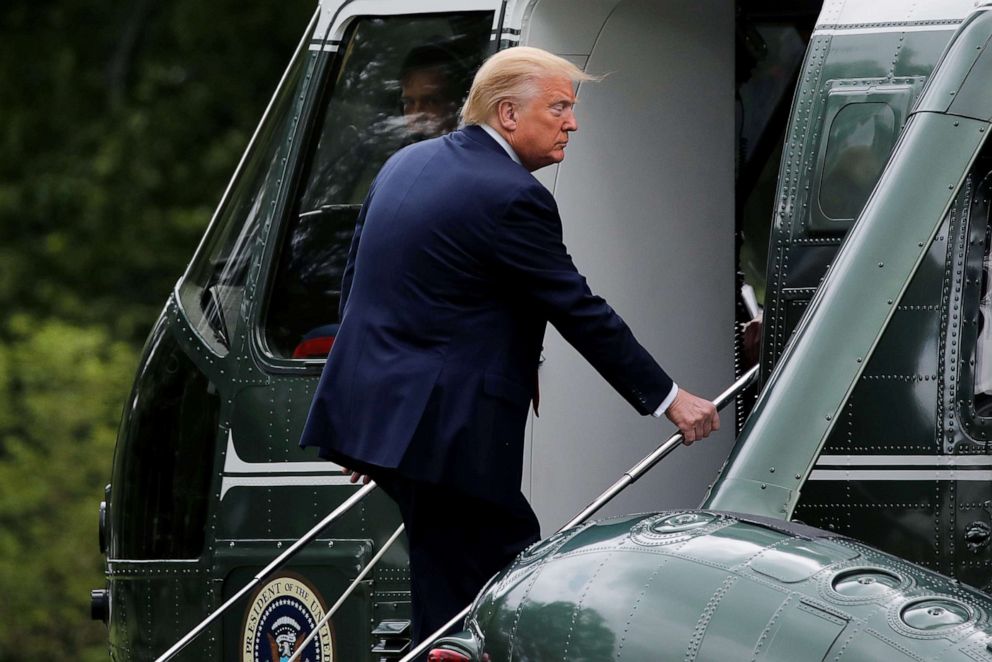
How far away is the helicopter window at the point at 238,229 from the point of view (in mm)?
5430

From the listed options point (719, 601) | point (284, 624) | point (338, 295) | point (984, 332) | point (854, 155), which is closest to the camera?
point (719, 601)

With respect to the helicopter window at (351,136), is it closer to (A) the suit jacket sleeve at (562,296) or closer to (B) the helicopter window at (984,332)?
(A) the suit jacket sleeve at (562,296)

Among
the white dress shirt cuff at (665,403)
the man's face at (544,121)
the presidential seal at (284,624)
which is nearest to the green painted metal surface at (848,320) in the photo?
the white dress shirt cuff at (665,403)

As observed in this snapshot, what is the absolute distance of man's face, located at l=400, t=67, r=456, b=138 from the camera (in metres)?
5.25

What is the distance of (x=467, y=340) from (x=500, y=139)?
530mm

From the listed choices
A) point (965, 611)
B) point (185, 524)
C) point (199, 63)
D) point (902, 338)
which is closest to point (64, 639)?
point (185, 524)

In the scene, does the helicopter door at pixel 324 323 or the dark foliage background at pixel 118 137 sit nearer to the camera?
the helicopter door at pixel 324 323

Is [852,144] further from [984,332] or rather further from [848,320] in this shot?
[848,320]

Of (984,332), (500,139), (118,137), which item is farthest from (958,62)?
(118,137)

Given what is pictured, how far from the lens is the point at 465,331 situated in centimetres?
400

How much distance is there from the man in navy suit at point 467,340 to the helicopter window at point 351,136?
1.10 m

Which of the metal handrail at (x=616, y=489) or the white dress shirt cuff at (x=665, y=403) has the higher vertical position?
the white dress shirt cuff at (x=665, y=403)

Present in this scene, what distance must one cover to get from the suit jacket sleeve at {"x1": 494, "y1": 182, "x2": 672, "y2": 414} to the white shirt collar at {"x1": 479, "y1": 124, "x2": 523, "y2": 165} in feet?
0.57

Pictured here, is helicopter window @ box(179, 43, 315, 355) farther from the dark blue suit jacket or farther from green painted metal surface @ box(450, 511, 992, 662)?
green painted metal surface @ box(450, 511, 992, 662)
